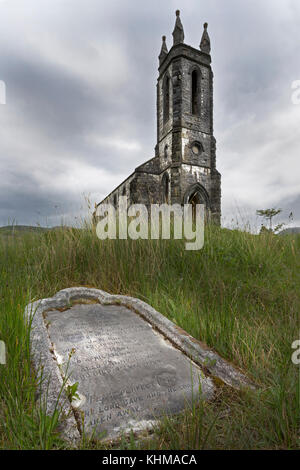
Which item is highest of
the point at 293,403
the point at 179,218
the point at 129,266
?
the point at 179,218

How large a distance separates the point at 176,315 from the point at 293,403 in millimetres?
1392

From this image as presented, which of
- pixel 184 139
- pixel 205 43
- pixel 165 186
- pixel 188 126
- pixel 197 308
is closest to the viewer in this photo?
pixel 197 308

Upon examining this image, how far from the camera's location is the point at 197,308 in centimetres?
279

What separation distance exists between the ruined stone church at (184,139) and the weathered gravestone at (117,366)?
15.5m

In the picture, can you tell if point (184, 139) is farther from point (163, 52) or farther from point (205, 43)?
point (163, 52)

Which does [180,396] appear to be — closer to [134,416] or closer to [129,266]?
[134,416]

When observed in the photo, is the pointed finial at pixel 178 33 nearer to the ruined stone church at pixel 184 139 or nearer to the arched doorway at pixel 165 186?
the ruined stone church at pixel 184 139

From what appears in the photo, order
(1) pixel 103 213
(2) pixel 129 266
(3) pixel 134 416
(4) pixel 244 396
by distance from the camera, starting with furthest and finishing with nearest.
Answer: (1) pixel 103 213 < (2) pixel 129 266 < (4) pixel 244 396 < (3) pixel 134 416

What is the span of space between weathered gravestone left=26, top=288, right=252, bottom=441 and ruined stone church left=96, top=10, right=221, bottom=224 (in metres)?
15.5

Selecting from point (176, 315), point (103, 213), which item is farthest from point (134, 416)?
point (103, 213)

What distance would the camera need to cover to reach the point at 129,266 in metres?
3.83

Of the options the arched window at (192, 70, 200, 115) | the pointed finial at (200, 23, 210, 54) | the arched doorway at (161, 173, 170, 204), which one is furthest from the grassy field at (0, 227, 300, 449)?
the pointed finial at (200, 23, 210, 54)

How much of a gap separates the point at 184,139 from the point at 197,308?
1760 centimetres

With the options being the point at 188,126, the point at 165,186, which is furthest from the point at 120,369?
the point at 188,126
